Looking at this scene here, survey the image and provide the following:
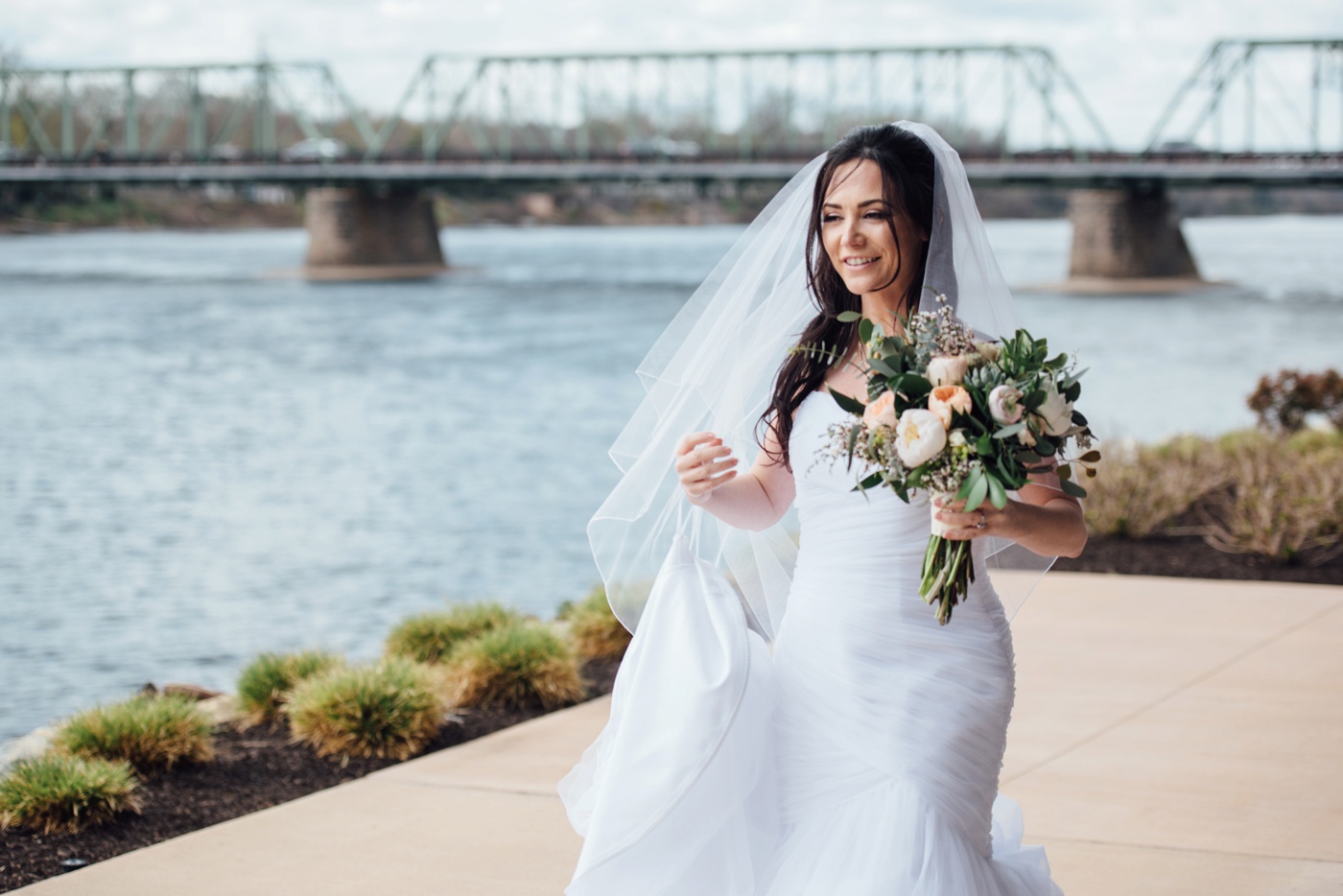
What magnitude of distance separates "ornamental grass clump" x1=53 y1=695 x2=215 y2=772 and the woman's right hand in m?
3.30

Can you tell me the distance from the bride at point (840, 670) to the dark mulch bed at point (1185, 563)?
585 cm

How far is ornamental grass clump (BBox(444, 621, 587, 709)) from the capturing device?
21.0 feet

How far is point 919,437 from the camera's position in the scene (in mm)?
2488

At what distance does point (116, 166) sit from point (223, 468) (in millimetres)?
57730

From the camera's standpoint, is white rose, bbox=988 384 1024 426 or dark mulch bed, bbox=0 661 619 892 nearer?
white rose, bbox=988 384 1024 426

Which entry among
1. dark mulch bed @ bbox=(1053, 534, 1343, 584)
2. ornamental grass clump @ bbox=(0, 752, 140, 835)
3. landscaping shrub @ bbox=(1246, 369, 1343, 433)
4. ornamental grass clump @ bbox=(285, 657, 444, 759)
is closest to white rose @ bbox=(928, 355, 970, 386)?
ornamental grass clump @ bbox=(0, 752, 140, 835)

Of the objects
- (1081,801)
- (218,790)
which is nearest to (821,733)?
(1081,801)

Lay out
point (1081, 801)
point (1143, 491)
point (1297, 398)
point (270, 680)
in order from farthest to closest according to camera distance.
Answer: point (1297, 398) < point (1143, 491) < point (270, 680) < point (1081, 801)

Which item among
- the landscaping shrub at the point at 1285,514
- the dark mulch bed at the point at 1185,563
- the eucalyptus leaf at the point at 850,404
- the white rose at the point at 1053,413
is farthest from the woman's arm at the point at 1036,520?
the landscaping shrub at the point at 1285,514

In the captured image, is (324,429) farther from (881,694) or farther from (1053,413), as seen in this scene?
(1053,413)

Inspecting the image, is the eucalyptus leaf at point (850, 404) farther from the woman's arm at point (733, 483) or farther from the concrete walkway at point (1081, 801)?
the concrete walkway at point (1081, 801)

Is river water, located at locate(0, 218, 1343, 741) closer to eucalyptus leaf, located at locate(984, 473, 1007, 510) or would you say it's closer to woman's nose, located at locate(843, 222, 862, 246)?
woman's nose, located at locate(843, 222, 862, 246)

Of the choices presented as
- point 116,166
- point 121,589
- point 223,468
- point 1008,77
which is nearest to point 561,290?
point 116,166

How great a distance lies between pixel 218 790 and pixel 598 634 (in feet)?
8.12
